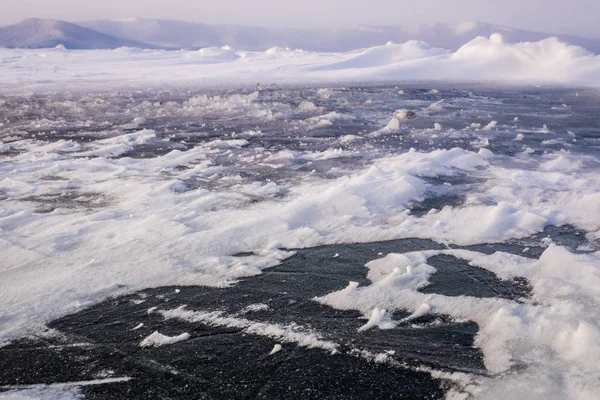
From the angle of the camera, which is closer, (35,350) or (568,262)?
(35,350)

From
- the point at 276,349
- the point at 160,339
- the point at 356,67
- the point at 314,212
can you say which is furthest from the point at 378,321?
the point at 356,67

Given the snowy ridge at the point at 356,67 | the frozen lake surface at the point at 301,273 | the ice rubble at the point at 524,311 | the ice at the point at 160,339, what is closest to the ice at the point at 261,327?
the frozen lake surface at the point at 301,273

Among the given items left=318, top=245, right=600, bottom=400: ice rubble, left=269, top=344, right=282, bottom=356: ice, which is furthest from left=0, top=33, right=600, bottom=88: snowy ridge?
left=269, top=344, right=282, bottom=356: ice

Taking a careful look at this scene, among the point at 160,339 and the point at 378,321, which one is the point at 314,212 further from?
the point at 160,339

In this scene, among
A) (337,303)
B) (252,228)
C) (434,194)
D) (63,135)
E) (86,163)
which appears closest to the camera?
(337,303)

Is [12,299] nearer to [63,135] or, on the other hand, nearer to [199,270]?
[199,270]

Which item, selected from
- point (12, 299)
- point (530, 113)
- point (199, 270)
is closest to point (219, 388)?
point (199, 270)

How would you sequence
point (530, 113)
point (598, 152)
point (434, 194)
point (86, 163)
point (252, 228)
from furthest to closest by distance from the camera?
1. point (530, 113)
2. point (598, 152)
3. point (86, 163)
4. point (434, 194)
5. point (252, 228)
